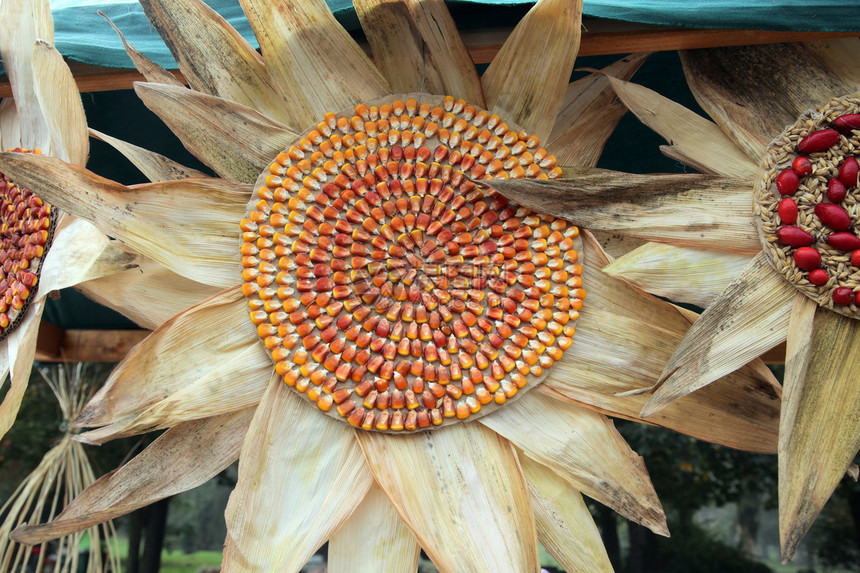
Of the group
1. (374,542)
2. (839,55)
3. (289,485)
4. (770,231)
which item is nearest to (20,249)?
(289,485)

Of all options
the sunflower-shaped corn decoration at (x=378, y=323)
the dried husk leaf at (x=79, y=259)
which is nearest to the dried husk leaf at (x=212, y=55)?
the sunflower-shaped corn decoration at (x=378, y=323)

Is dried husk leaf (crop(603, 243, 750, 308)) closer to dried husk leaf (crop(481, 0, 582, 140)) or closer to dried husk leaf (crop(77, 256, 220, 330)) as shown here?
dried husk leaf (crop(481, 0, 582, 140))

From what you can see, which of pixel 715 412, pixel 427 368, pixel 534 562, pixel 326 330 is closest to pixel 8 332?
pixel 326 330

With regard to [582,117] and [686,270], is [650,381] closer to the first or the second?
[686,270]

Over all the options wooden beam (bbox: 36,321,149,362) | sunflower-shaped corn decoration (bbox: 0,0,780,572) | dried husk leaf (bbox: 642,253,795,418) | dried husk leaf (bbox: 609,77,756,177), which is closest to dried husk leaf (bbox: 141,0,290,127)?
sunflower-shaped corn decoration (bbox: 0,0,780,572)

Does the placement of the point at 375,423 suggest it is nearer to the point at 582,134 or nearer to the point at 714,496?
the point at 582,134

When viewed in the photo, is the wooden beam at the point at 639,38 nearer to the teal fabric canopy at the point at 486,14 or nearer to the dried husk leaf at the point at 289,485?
the teal fabric canopy at the point at 486,14
